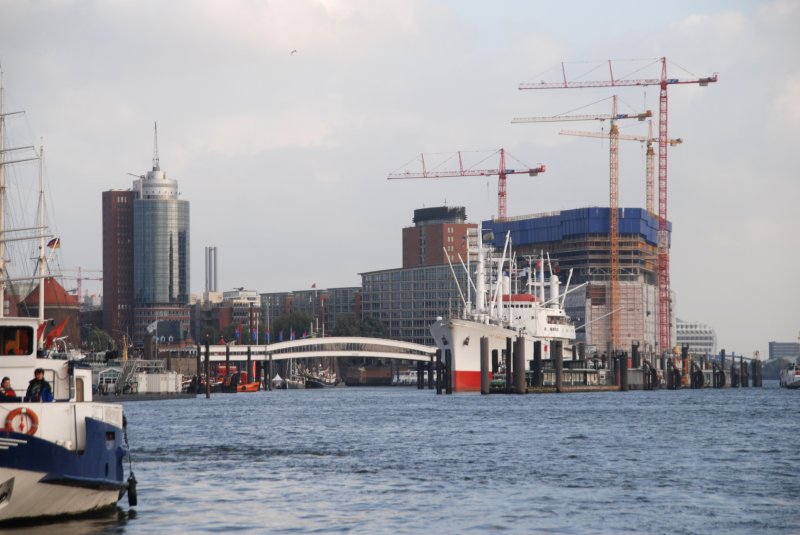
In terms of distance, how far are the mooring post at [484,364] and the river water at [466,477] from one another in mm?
55720

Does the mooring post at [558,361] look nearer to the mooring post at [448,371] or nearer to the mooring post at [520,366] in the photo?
the mooring post at [520,366]

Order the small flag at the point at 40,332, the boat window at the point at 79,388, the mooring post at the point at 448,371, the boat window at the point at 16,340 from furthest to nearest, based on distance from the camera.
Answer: the mooring post at the point at 448,371 < the boat window at the point at 79,388 < the small flag at the point at 40,332 < the boat window at the point at 16,340

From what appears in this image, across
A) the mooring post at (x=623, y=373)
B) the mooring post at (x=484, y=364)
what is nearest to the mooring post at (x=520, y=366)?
the mooring post at (x=484, y=364)

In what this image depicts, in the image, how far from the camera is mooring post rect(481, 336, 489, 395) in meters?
146

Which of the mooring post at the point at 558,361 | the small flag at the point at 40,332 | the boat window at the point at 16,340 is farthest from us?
the mooring post at the point at 558,361

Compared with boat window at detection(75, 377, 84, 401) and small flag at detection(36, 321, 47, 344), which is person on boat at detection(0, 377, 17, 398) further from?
boat window at detection(75, 377, 84, 401)

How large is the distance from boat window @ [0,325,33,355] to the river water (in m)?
4.69

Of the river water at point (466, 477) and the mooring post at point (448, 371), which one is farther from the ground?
the mooring post at point (448, 371)

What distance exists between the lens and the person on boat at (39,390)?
→ 33.9 metres

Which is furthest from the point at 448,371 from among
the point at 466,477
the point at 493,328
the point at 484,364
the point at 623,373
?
the point at 466,477

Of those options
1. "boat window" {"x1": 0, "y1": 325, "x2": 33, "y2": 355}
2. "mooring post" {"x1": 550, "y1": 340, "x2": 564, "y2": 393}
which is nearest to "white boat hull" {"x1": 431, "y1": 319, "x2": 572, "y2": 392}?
"mooring post" {"x1": 550, "y1": 340, "x2": 564, "y2": 393}

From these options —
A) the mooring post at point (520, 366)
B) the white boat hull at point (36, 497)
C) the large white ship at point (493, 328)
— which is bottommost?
the white boat hull at point (36, 497)

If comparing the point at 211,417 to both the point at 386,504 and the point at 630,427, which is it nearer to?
the point at 630,427

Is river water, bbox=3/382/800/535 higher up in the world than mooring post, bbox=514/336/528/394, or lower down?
lower down
